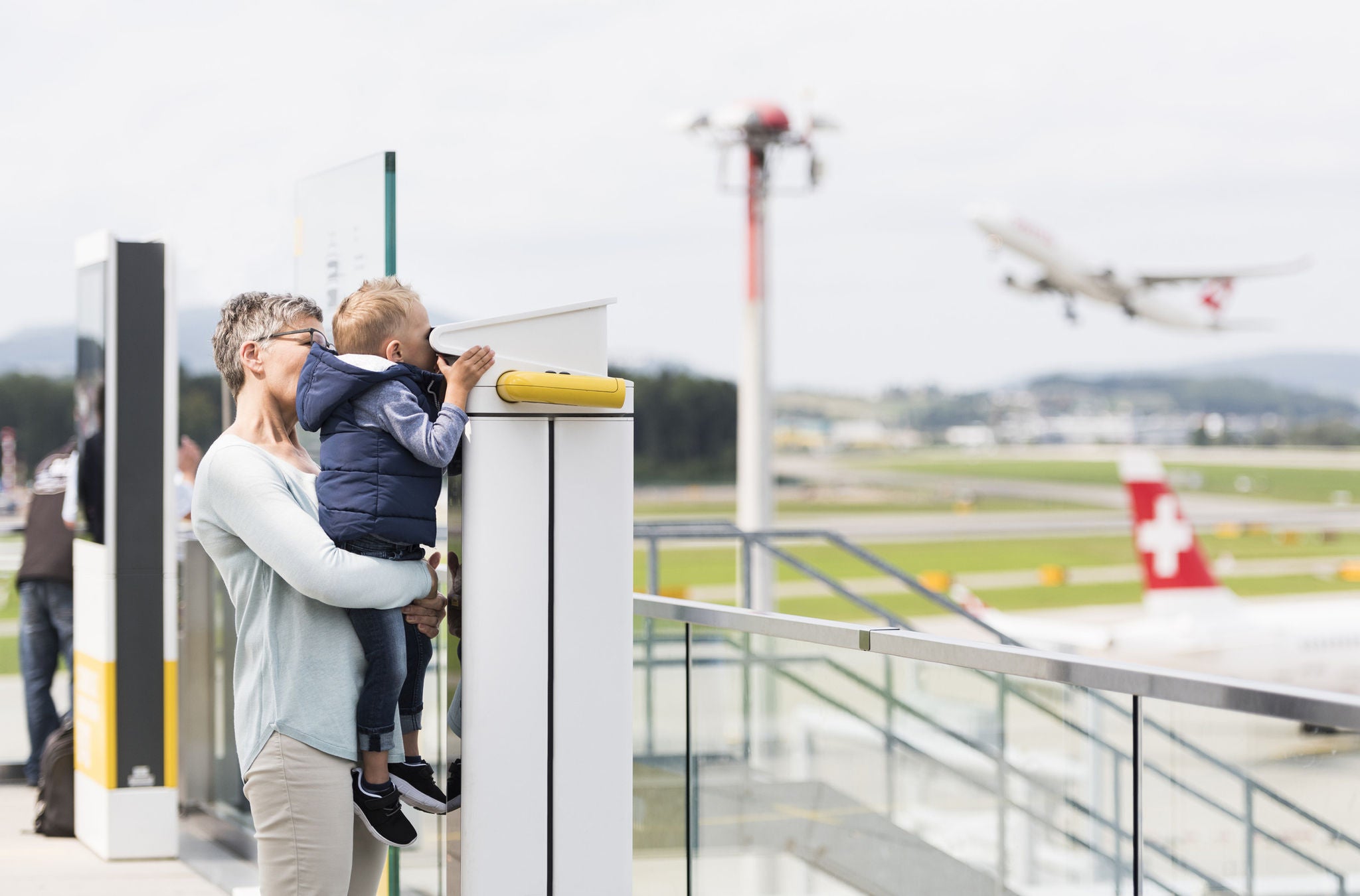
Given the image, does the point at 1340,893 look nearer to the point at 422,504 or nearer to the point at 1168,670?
the point at 1168,670

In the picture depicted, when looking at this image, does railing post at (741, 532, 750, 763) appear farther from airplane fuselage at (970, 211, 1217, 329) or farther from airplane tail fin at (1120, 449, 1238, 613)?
airplane fuselage at (970, 211, 1217, 329)

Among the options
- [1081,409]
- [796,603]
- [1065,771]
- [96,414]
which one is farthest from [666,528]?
[1081,409]

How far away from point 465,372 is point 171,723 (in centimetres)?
329

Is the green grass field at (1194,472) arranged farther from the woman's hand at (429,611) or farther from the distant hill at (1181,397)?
the woman's hand at (429,611)

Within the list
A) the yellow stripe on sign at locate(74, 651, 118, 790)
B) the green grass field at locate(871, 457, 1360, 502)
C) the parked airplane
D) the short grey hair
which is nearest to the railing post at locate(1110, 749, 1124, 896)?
the short grey hair

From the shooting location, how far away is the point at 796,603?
43.5 meters

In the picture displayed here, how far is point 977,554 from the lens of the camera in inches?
2329

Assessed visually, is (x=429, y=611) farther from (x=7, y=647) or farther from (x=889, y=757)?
(x=7, y=647)

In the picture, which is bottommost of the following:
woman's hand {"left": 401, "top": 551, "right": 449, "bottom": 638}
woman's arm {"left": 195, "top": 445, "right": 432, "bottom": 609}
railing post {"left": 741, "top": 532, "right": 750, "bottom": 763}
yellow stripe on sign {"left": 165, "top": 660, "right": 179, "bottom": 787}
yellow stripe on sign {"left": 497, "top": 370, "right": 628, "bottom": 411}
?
yellow stripe on sign {"left": 165, "top": 660, "right": 179, "bottom": 787}

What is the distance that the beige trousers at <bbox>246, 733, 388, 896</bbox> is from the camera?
228 cm

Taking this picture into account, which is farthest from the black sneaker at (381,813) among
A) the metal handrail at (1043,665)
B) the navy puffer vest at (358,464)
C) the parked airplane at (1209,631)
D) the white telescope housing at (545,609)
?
the parked airplane at (1209,631)

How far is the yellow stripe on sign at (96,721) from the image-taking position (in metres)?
4.90

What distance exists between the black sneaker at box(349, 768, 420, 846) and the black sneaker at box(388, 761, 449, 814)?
2cm

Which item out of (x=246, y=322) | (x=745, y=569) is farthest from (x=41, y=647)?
(x=246, y=322)
